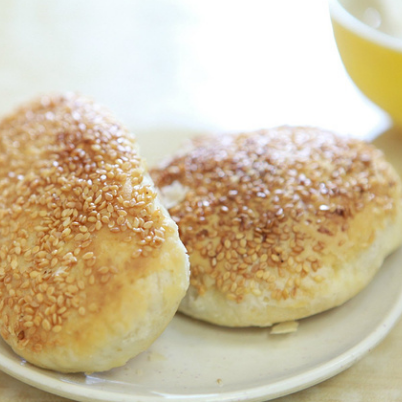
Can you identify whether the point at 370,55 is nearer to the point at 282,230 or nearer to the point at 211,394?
the point at 282,230

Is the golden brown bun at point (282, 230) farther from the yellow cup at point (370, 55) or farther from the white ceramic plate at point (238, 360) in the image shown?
the yellow cup at point (370, 55)

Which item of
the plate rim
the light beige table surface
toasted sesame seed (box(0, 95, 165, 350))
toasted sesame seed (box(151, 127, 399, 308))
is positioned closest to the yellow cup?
the light beige table surface

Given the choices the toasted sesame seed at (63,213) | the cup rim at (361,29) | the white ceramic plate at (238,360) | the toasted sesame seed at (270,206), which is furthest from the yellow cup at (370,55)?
the toasted sesame seed at (63,213)

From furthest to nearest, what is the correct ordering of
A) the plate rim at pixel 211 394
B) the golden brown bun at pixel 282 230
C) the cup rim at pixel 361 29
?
the cup rim at pixel 361 29 → the golden brown bun at pixel 282 230 → the plate rim at pixel 211 394

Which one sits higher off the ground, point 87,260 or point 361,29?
point 361,29

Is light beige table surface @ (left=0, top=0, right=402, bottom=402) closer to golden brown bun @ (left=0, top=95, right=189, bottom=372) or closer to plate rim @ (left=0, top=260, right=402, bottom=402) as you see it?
golden brown bun @ (left=0, top=95, right=189, bottom=372)

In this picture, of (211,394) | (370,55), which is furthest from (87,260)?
(370,55)
